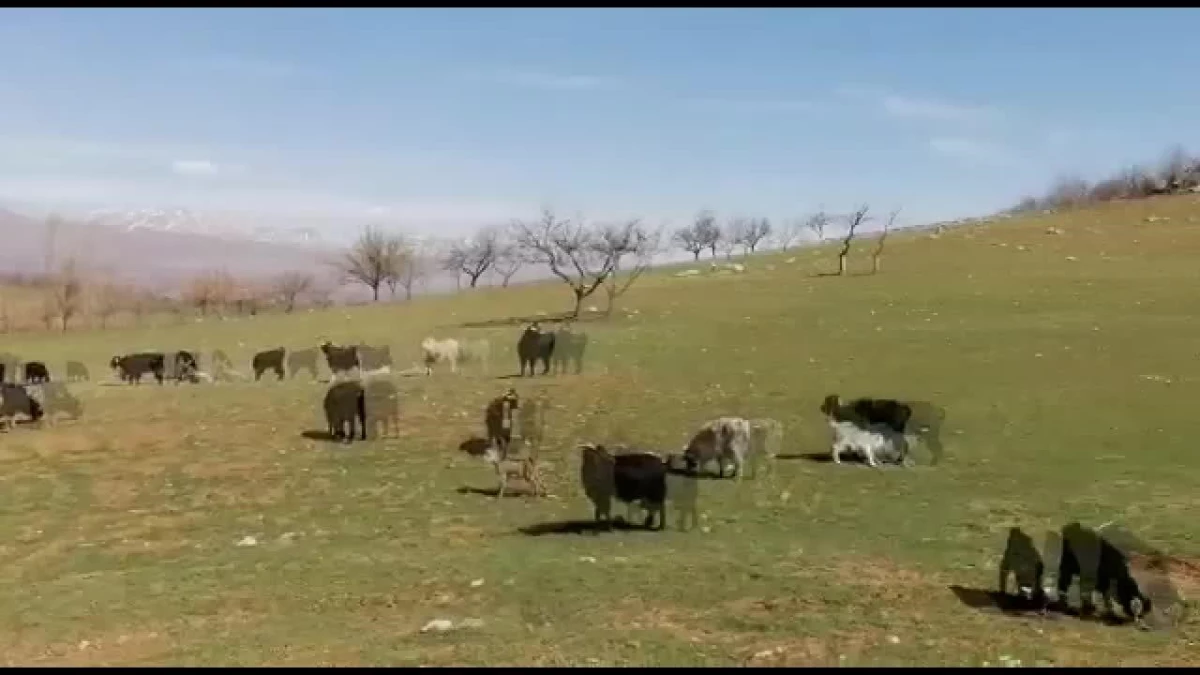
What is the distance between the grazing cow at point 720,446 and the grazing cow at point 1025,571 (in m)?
7.46

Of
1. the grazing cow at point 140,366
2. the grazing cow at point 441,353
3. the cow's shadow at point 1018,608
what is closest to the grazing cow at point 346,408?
the grazing cow at point 441,353

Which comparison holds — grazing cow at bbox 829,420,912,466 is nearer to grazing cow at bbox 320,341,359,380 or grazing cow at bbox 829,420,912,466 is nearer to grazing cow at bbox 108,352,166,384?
grazing cow at bbox 320,341,359,380

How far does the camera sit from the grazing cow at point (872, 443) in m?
22.5

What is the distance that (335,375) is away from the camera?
123 feet

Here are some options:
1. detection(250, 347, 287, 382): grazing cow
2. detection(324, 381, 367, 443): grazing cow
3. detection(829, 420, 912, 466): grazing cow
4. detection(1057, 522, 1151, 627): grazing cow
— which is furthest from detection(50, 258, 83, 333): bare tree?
detection(1057, 522, 1151, 627): grazing cow

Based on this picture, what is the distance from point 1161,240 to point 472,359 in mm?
46538

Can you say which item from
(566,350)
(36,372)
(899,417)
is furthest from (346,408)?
(36,372)

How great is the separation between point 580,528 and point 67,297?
71.4 metres

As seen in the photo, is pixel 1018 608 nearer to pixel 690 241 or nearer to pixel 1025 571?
pixel 1025 571

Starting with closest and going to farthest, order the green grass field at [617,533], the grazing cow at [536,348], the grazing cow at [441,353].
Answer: the green grass field at [617,533], the grazing cow at [536,348], the grazing cow at [441,353]

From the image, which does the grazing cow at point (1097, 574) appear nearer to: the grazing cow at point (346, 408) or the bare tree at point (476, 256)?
the grazing cow at point (346, 408)

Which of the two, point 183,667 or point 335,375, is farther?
point 335,375

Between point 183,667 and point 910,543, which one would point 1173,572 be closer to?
point 910,543

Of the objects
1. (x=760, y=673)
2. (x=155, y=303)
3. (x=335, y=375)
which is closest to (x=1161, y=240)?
(x=335, y=375)
